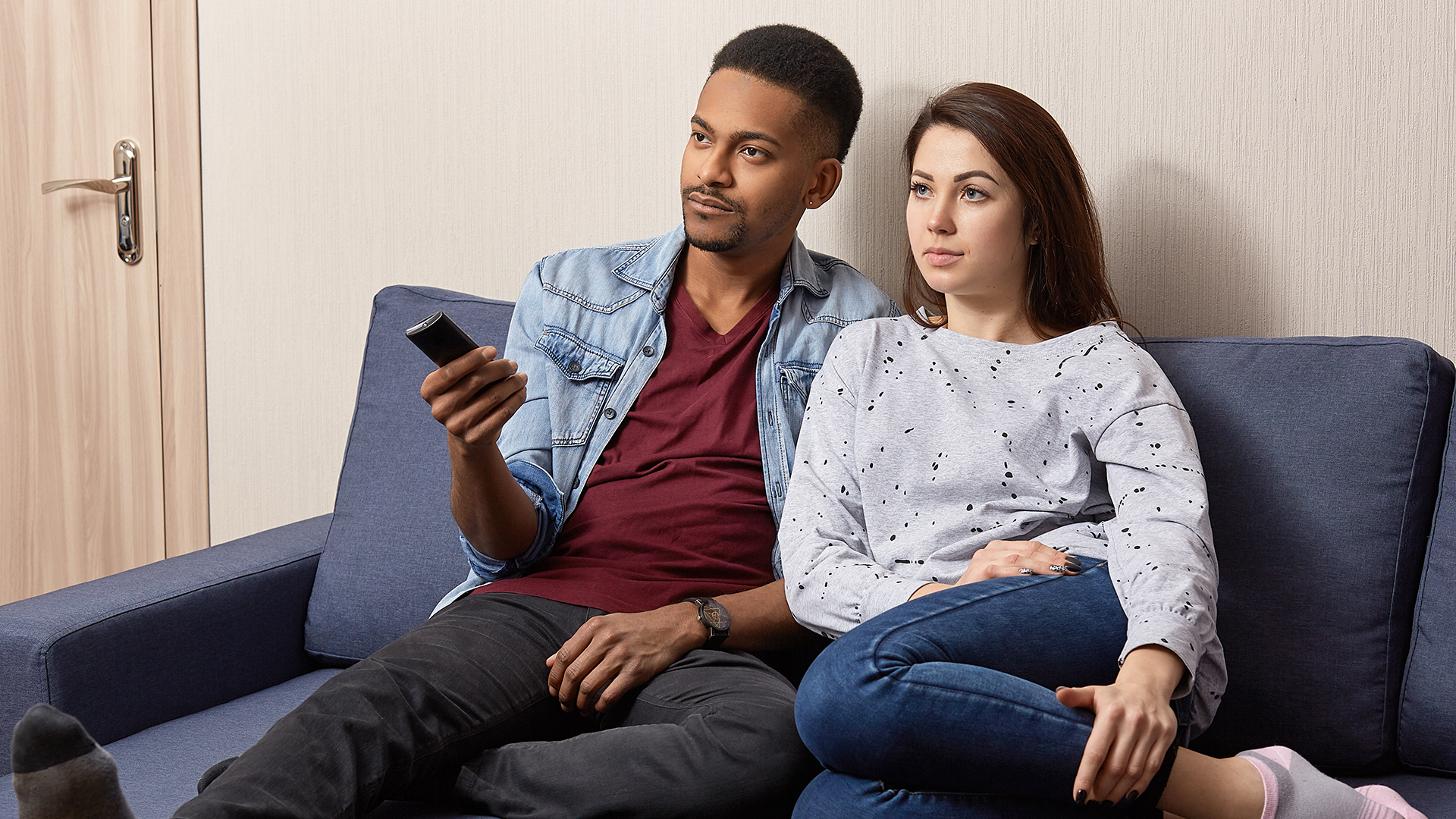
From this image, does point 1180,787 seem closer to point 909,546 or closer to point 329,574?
point 909,546

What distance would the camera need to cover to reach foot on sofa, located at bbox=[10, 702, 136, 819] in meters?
0.84

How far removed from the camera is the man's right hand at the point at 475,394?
1164 millimetres

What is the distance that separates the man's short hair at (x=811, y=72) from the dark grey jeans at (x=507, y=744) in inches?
29.6

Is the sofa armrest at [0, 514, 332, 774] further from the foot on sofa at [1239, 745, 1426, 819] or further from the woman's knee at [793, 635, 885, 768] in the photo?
the foot on sofa at [1239, 745, 1426, 819]

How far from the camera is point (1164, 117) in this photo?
4.95 feet

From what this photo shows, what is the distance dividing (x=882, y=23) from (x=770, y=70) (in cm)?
26

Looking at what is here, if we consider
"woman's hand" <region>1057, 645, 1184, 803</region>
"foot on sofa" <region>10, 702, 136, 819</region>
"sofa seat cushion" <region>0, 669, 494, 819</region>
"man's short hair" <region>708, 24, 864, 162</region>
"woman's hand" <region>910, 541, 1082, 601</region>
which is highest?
"man's short hair" <region>708, 24, 864, 162</region>

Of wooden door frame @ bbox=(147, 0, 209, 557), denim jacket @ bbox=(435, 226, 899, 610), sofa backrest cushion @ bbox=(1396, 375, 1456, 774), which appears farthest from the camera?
wooden door frame @ bbox=(147, 0, 209, 557)

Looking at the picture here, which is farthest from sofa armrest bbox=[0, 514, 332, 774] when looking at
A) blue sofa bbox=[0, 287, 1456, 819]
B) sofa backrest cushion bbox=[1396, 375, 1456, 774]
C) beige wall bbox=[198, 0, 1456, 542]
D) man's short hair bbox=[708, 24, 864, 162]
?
sofa backrest cushion bbox=[1396, 375, 1456, 774]

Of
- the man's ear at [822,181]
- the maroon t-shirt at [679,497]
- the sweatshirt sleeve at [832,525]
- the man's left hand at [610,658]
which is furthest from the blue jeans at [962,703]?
the man's ear at [822,181]

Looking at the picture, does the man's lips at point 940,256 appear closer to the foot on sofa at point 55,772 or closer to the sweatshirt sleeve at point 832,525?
the sweatshirt sleeve at point 832,525

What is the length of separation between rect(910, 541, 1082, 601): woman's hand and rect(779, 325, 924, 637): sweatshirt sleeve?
0.05 metres

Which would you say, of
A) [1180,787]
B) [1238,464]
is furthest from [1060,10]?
[1180,787]

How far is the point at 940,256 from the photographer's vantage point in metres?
1.30
